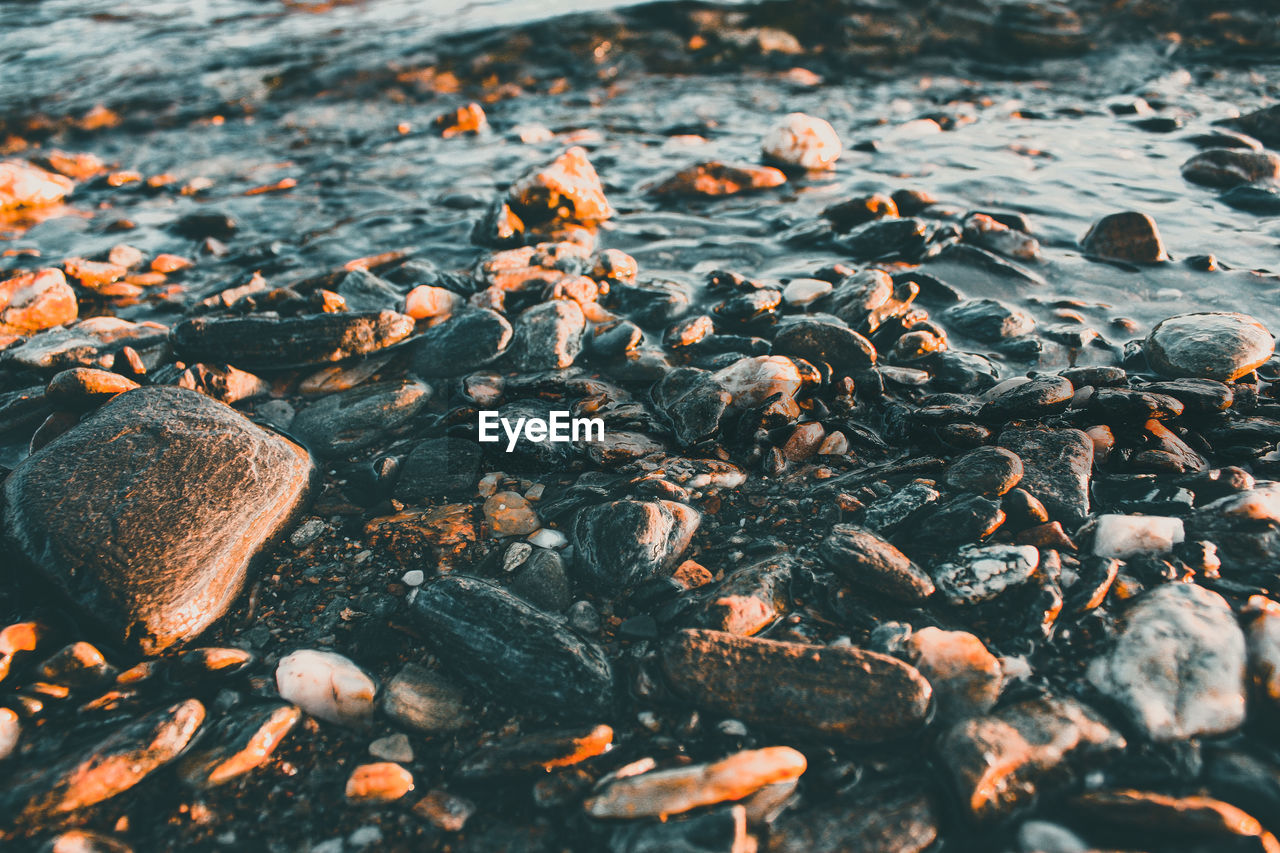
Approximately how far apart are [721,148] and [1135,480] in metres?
4.64

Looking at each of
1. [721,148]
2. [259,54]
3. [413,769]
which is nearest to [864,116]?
[721,148]

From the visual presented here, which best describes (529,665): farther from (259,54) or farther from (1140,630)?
(259,54)

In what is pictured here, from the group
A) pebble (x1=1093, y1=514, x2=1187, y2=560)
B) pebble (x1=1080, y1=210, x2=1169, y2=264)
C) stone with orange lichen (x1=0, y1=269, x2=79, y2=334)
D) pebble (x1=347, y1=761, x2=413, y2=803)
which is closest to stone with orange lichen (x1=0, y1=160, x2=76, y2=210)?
stone with orange lichen (x1=0, y1=269, x2=79, y2=334)

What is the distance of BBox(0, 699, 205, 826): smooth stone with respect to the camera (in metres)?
1.54

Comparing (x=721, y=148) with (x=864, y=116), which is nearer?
(x=721, y=148)

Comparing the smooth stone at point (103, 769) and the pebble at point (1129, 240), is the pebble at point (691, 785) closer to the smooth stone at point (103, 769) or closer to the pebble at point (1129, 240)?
the smooth stone at point (103, 769)

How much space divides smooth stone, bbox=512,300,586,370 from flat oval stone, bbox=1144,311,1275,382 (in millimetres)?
2412

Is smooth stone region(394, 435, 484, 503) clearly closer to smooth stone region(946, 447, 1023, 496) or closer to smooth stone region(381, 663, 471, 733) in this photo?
smooth stone region(381, 663, 471, 733)

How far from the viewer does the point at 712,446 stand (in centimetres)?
262

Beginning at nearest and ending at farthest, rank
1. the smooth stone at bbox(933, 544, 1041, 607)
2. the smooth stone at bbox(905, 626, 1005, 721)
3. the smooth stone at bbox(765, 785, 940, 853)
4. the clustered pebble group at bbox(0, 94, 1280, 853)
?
1. the smooth stone at bbox(765, 785, 940, 853)
2. the clustered pebble group at bbox(0, 94, 1280, 853)
3. the smooth stone at bbox(905, 626, 1005, 721)
4. the smooth stone at bbox(933, 544, 1041, 607)

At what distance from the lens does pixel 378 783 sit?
5.21ft

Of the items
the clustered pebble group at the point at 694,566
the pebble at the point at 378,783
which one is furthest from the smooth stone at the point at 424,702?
the pebble at the point at 378,783

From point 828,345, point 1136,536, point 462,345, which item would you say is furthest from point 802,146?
point 1136,536

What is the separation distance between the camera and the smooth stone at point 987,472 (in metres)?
2.23
